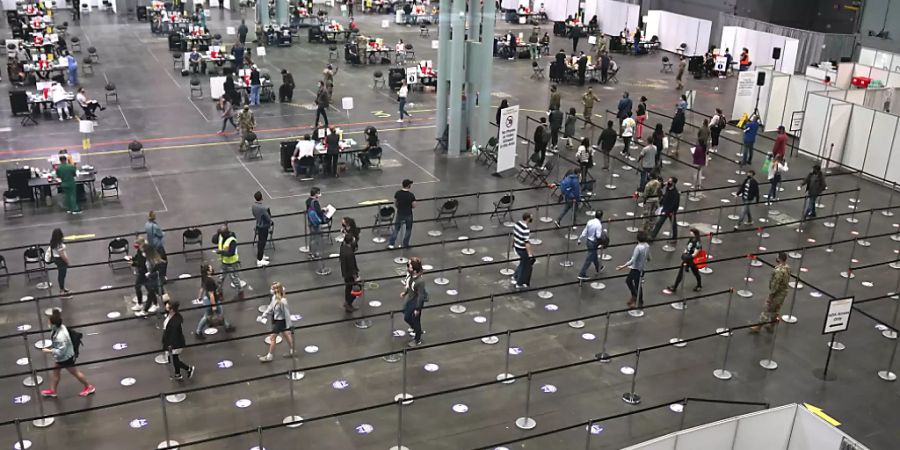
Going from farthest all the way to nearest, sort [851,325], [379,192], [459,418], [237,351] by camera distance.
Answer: [379,192], [851,325], [237,351], [459,418]

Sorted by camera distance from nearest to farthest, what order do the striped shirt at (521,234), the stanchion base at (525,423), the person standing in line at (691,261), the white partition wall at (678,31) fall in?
the stanchion base at (525,423) < the striped shirt at (521,234) < the person standing in line at (691,261) < the white partition wall at (678,31)

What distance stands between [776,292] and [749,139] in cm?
1167

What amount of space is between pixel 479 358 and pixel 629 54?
3521 cm

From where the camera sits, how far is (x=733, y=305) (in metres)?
16.5

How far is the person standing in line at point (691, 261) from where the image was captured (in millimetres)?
16094

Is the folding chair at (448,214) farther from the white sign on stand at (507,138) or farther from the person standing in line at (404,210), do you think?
the white sign on stand at (507,138)

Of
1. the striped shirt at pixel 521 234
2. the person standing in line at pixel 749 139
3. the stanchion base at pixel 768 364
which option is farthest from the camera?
the person standing in line at pixel 749 139

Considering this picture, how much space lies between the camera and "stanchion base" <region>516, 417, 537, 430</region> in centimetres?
1219

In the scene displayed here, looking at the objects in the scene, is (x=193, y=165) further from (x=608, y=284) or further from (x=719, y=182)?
(x=719, y=182)

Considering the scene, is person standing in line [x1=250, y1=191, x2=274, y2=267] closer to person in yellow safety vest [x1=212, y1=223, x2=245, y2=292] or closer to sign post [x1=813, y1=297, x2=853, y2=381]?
person in yellow safety vest [x1=212, y1=223, x2=245, y2=292]

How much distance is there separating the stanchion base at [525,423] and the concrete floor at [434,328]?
156mm

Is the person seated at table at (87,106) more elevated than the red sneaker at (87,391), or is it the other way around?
the person seated at table at (87,106)

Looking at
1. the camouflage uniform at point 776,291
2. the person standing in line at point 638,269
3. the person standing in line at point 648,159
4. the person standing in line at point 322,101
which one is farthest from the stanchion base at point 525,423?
the person standing in line at point 322,101

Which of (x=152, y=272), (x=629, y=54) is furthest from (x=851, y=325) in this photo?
(x=629, y=54)
